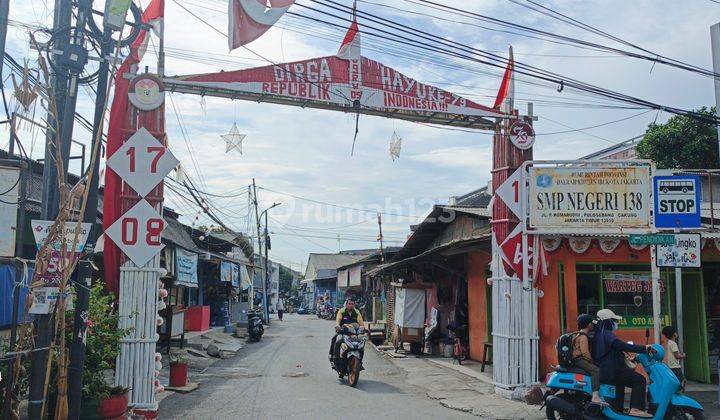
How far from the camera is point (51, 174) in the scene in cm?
714

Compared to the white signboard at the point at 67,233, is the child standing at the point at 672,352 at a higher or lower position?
lower

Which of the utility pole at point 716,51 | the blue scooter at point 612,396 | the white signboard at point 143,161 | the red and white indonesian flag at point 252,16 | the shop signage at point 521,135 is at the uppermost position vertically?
the utility pole at point 716,51

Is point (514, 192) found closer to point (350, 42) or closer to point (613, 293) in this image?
point (613, 293)

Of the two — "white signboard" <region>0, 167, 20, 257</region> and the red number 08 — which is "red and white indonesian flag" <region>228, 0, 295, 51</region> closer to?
the red number 08

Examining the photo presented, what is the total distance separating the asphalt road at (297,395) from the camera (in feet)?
31.9

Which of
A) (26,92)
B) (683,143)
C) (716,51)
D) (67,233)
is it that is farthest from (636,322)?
(716,51)

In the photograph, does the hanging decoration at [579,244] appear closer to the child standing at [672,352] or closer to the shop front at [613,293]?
the shop front at [613,293]

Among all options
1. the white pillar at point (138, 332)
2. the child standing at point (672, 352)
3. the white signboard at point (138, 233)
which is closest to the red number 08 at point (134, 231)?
the white signboard at point (138, 233)

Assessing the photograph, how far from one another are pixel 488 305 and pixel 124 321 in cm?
994

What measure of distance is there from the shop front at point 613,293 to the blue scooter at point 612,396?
11.8ft

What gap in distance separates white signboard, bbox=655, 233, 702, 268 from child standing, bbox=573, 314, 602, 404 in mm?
1833

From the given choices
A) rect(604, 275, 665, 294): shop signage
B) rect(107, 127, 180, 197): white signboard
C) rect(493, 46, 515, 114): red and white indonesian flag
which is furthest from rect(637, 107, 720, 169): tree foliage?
rect(107, 127, 180, 197): white signboard

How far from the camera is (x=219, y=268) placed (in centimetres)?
2716

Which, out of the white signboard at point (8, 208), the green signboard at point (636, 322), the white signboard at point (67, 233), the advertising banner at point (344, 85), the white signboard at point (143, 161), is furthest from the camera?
the green signboard at point (636, 322)
